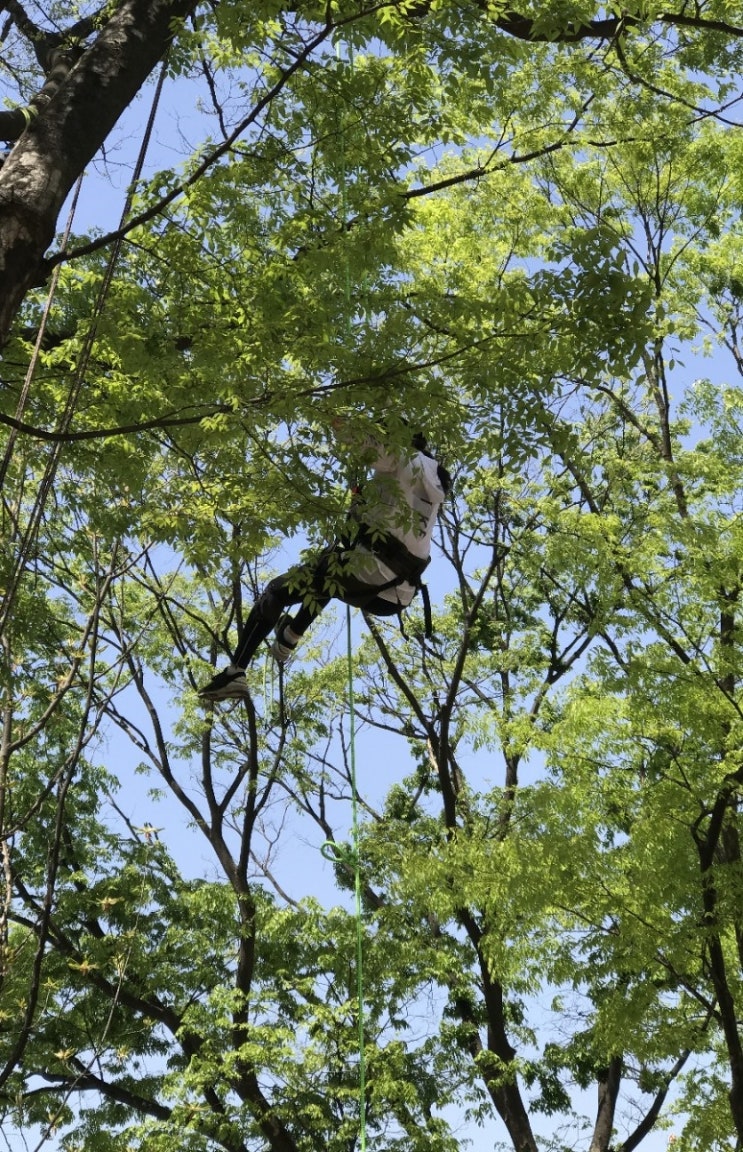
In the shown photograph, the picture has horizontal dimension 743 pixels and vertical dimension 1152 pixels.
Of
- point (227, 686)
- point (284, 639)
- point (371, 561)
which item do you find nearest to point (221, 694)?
point (227, 686)

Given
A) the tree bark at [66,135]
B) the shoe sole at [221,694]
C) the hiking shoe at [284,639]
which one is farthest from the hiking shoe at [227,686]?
the tree bark at [66,135]

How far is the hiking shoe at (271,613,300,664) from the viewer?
5.55 metres

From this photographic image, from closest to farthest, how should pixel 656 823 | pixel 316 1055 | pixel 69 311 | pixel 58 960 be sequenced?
pixel 69 311 → pixel 656 823 → pixel 316 1055 → pixel 58 960

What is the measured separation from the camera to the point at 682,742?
7.80 m

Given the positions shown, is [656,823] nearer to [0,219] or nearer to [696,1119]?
[696,1119]

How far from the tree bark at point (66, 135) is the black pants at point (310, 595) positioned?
2.06 metres

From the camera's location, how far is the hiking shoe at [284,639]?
555 centimetres

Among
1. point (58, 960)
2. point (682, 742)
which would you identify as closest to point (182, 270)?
point (682, 742)

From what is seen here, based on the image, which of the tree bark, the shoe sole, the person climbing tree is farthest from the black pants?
the tree bark

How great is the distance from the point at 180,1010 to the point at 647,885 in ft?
18.1

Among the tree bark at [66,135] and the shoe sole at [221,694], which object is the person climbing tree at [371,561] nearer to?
the shoe sole at [221,694]

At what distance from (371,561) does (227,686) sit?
Answer: 43.8 inches

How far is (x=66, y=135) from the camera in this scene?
10.3ft

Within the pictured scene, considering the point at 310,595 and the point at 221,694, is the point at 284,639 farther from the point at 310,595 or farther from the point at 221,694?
the point at 310,595
